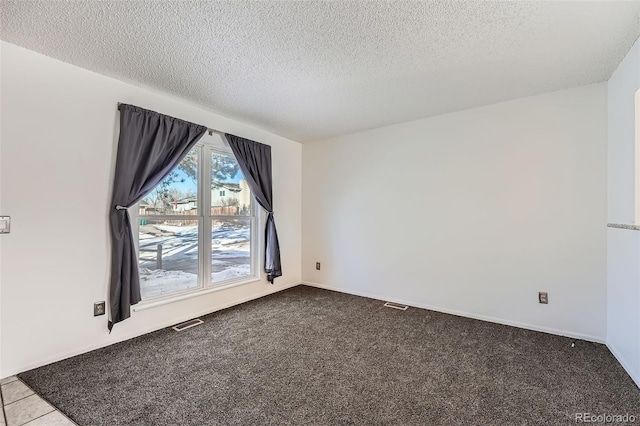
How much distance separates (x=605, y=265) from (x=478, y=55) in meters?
2.21

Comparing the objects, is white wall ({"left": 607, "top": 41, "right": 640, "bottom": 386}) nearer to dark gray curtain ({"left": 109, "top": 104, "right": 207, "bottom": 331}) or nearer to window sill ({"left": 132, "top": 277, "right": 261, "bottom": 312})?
window sill ({"left": 132, "top": 277, "right": 261, "bottom": 312})

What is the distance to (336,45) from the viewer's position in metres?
2.06

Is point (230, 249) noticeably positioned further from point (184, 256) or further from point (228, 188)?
point (228, 188)

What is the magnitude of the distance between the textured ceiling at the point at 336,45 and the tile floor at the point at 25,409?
7.87 feet

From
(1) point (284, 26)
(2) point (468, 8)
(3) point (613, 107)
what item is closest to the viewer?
(2) point (468, 8)

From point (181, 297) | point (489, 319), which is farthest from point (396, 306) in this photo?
point (181, 297)

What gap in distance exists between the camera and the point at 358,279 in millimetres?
4145

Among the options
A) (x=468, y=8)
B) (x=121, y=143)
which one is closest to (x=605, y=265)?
(x=468, y=8)

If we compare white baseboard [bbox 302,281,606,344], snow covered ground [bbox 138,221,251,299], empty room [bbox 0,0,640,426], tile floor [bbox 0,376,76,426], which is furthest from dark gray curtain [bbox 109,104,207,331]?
white baseboard [bbox 302,281,606,344]

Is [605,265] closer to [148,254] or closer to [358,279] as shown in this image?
[358,279]

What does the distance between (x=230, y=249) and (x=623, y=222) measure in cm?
395

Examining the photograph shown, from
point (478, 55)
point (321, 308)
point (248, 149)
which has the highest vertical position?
point (478, 55)

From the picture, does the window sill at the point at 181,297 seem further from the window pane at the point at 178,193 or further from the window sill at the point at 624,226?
the window sill at the point at 624,226

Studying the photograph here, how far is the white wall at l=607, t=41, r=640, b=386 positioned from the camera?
6.63 feet
